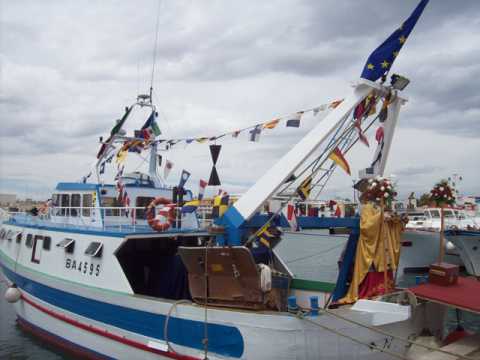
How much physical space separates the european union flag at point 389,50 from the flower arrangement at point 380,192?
7.72ft

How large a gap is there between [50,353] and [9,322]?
478 centimetres

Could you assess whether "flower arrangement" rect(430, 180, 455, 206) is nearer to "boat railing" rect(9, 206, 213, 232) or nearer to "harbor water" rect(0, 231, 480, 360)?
"harbor water" rect(0, 231, 480, 360)

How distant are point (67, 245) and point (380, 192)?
29.3 ft

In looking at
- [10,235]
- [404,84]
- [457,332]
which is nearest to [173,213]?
[404,84]

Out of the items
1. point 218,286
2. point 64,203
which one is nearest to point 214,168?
point 218,286

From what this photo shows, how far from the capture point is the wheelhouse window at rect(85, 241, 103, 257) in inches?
443

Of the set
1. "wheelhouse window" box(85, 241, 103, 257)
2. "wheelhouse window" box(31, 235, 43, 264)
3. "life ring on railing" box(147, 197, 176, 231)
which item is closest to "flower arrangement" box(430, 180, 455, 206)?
"life ring on railing" box(147, 197, 176, 231)

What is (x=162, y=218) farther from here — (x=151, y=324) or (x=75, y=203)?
(x=75, y=203)

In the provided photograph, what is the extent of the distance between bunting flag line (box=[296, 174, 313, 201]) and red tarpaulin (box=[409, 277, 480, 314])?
3020 millimetres

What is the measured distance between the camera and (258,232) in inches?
344

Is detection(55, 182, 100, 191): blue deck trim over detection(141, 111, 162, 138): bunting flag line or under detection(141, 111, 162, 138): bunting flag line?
under

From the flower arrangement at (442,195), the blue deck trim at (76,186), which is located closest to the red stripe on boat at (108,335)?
the blue deck trim at (76,186)

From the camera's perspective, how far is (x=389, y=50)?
31.0 feet

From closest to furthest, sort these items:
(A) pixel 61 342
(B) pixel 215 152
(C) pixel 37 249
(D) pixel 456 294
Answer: (D) pixel 456 294, (B) pixel 215 152, (A) pixel 61 342, (C) pixel 37 249
